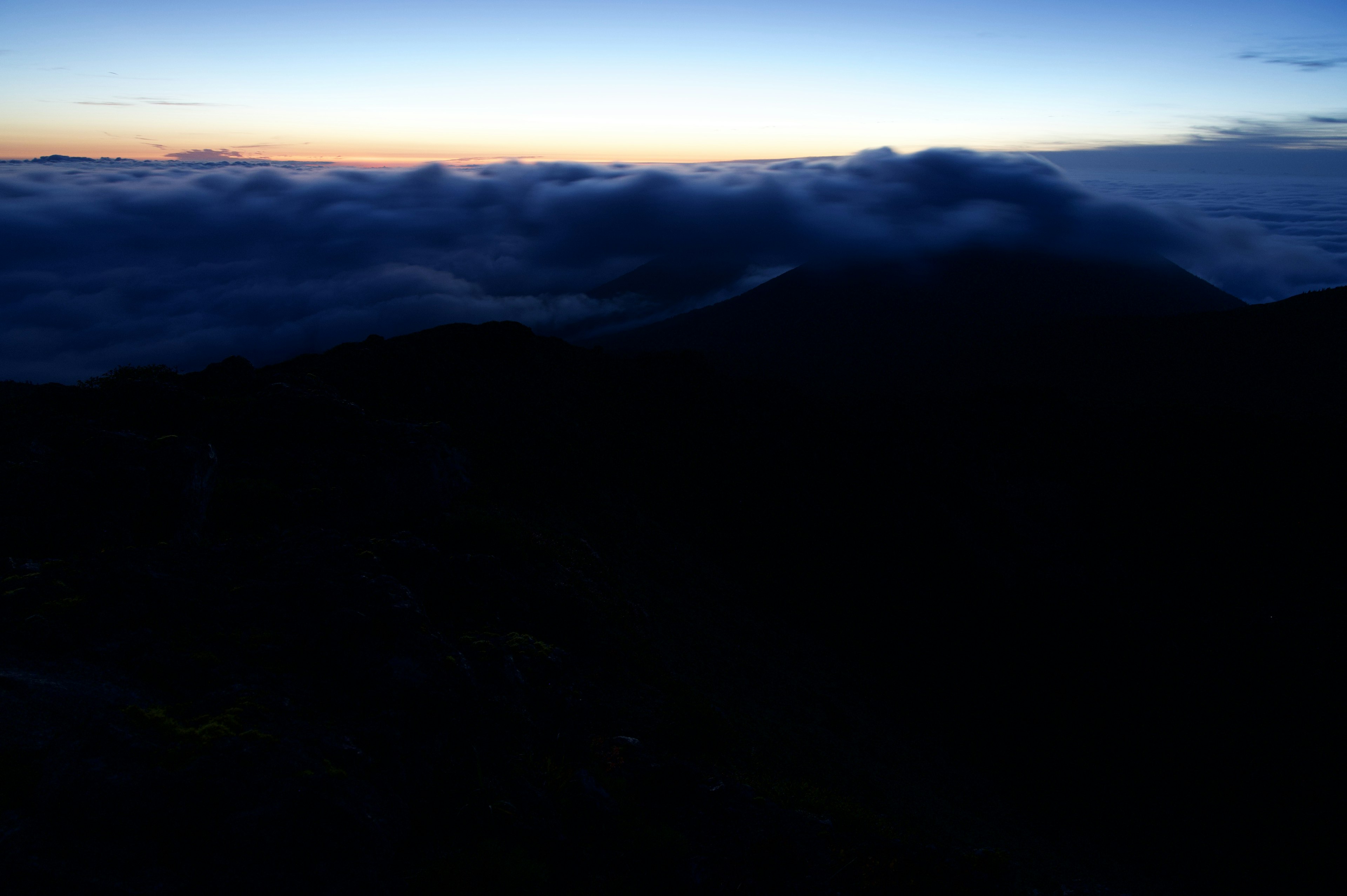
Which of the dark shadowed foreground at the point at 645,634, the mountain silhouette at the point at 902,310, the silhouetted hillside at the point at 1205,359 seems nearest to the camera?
the dark shadowed foreground at the point at 645,634

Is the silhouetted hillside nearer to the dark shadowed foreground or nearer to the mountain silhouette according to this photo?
the mountain silhouette

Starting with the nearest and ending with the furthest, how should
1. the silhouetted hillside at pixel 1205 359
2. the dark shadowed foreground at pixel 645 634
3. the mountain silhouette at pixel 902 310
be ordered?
the dark shadowed foreground at pixel 645 634 < the silhouetted hillside at pixel 1205 359 < the mountain silhouette at pixel 902 310

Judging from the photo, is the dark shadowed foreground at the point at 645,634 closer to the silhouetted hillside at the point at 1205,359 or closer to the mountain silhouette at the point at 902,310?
the silhouetted hillside at the point at 1205,359

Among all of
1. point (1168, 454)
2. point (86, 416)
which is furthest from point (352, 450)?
point (1168, 454)

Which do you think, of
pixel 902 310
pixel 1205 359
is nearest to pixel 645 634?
pixel 1205 359

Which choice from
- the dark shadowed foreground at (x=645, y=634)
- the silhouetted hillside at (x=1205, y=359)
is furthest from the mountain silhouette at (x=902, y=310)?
the dark shadowed foreground at (x=645, y=634)

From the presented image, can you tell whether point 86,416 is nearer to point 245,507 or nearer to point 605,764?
point 245,507
